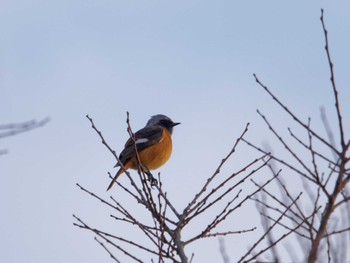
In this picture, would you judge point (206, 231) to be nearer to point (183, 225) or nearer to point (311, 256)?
point (183, 225)

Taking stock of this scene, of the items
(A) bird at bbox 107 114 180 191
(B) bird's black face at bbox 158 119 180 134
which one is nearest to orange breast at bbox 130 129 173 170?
(A) bird at bbox 107 114 180 191

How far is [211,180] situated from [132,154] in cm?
482

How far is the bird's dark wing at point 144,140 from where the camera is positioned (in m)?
9.45

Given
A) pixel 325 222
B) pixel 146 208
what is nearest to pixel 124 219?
pixel 146 208

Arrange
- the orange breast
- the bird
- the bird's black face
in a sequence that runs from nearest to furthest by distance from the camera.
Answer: the bird
the orange breast
the bird's black face

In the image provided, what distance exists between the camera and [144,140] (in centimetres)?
1011

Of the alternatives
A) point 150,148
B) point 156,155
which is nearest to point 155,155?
point 156,155

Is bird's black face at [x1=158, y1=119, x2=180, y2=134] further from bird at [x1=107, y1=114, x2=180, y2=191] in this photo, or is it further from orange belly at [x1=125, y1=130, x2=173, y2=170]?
orange belly at [x1=125, y1=130, x2=173, y2=170]

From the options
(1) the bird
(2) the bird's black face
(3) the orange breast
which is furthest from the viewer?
(2) the bird's black face

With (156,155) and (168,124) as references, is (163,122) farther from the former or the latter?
(156,155)

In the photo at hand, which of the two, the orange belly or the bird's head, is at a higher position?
the bird's head

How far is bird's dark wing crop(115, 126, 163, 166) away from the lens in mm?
9445

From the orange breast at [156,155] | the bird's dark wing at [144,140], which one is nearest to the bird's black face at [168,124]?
the bird's dark wing at [144,140]

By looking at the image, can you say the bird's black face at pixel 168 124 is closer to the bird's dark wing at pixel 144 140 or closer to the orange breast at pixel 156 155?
the bird's dark wing at pixel 144 140
